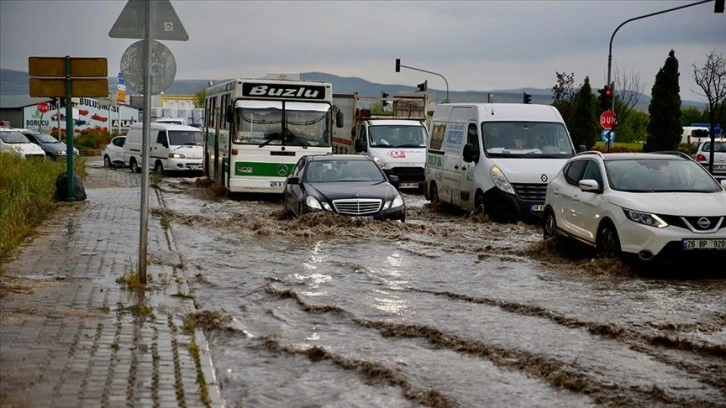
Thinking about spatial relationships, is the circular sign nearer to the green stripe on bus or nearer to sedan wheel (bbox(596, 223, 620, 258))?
sedan wheel (bbox(596, 223, 620, 258))

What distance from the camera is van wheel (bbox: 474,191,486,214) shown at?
19.7m

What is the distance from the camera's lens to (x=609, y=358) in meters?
8.04

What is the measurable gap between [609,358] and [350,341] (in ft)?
7.11

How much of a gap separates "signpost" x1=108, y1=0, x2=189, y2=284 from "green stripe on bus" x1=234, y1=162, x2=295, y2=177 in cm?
1427

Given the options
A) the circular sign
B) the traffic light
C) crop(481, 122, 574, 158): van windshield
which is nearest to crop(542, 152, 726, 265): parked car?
crop(481, 122, 574, 158): van windshield

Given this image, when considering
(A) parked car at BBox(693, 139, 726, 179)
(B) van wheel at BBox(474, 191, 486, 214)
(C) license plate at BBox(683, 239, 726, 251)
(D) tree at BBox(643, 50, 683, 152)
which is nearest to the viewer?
(C) license plate at BBox(683, 239, 726, 251)

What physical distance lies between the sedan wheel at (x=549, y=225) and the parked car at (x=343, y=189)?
2.93 meters

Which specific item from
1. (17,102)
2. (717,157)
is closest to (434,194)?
(717,157)

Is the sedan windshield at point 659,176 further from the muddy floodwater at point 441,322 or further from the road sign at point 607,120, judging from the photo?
the road sign at point 607,120

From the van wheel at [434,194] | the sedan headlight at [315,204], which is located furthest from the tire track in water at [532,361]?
the van wheel at [434,194]

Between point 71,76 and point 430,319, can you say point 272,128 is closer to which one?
point 71,76

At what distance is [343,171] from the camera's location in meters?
19.0

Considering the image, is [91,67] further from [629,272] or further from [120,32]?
[629,272]

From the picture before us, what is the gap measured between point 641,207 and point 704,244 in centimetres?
87
